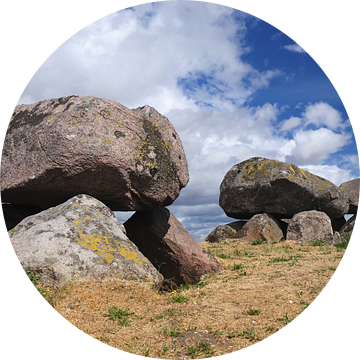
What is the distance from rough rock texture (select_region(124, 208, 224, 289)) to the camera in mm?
8938

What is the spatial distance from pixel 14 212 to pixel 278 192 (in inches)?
549

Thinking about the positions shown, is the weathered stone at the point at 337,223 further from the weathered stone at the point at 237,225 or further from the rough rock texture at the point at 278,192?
the weathered stone at the point at 237,225

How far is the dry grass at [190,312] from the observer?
3943 mm

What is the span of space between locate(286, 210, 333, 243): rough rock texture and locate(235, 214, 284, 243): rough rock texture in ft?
3.95

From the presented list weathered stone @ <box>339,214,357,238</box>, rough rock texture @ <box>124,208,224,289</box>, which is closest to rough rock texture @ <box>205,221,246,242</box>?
weathered stone @ <box>339,214,357,238</box>

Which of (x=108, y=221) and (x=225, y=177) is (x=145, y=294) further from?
(x=225, y=177)

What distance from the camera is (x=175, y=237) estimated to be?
938 cm

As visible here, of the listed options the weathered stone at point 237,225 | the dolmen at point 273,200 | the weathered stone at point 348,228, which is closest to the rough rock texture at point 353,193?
the weathered stone at point 348,228

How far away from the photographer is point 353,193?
22484mm

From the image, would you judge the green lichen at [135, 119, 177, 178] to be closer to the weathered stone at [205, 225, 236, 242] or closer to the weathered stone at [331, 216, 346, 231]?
the weathered stone at [205, 225, 236, 242]

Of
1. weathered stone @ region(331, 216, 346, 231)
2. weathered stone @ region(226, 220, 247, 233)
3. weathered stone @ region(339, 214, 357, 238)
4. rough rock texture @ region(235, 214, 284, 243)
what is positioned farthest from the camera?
weathered stone @ region(331, 216, 346, 231)

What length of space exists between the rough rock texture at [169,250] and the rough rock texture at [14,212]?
9.88 feet

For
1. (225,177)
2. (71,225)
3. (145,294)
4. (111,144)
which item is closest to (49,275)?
(71,225)

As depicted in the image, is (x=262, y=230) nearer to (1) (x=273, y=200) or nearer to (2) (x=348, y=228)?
(1) (x=273, y=200)
